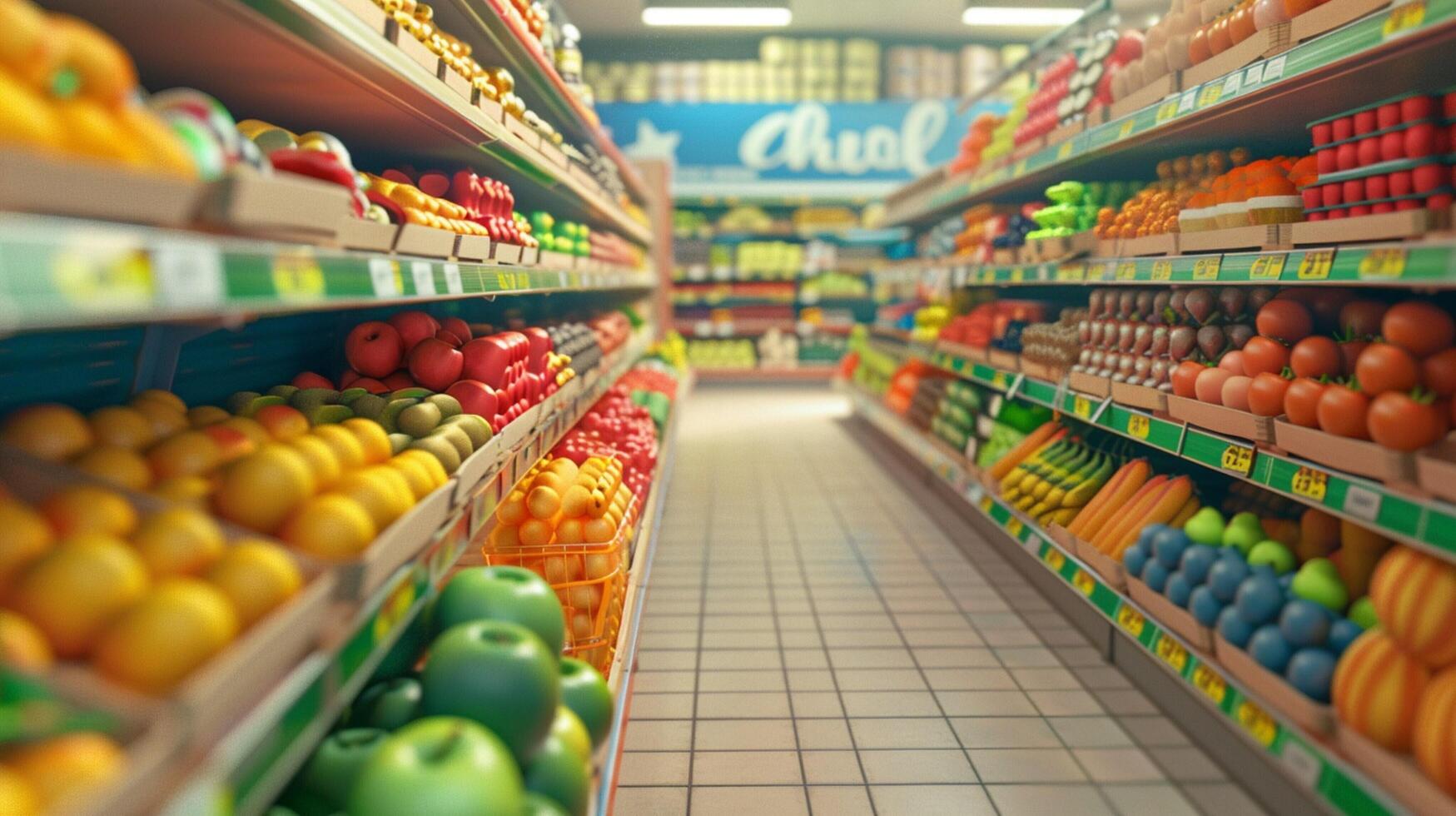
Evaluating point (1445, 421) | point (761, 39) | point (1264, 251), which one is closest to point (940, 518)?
point (1264, 251)

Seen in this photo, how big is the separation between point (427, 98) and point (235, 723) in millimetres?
1576

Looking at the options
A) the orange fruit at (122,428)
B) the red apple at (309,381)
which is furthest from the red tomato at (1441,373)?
the red apple at (309,381)

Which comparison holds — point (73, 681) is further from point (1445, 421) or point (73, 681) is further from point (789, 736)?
point (1445, 421)

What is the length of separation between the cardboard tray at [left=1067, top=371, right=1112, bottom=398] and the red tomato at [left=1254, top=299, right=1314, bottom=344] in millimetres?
744

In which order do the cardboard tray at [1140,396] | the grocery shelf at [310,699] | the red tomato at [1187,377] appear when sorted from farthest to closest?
the cardboard tray at [1140,396] < the red tomato at [1187,377] < the grocery shelf at [310,699]

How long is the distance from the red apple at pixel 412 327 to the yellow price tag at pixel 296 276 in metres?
1.29

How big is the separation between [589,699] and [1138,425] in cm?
207

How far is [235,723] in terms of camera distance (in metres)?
0.97

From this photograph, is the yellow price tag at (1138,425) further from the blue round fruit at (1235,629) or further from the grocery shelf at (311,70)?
the grocery shelf at (311,70)

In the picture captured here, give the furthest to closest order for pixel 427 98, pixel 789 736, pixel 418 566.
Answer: pixel 789 736, pixel 427 98, pixel 418 566

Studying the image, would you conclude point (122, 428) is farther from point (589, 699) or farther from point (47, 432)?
point (589, 699)

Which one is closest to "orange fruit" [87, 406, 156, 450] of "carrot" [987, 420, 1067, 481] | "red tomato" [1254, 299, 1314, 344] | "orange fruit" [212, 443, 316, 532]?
"orange fruit" [212, 443, 316, 532]

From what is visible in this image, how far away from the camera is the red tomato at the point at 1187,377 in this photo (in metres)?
2.72

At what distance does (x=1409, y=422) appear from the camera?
1793 millimetres
